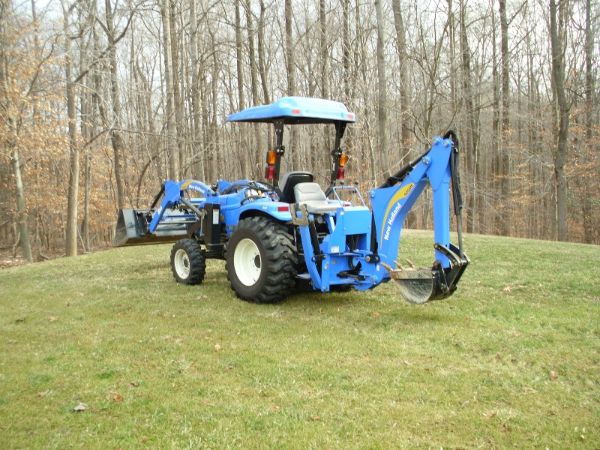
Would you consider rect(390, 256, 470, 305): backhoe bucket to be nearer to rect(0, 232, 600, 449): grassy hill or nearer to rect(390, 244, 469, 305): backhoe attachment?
rect(390, 244, 469, 305): backhoe attachment

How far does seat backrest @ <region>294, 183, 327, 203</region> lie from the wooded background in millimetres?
5893

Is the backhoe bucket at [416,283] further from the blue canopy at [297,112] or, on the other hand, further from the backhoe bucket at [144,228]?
the backhoe bucket at [144,228]

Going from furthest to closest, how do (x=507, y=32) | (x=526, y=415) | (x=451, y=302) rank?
(x=507, y=32) < (x=451, y=302) < (x=526, y=415)

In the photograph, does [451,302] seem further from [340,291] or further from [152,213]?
[152,213]

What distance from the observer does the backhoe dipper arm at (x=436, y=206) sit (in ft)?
18.2

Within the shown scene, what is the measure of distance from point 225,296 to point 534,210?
30.4m

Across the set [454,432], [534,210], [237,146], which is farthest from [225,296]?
[534,210]

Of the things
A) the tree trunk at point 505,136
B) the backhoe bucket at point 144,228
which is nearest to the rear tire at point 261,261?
the backhoe bucket at point 144,228

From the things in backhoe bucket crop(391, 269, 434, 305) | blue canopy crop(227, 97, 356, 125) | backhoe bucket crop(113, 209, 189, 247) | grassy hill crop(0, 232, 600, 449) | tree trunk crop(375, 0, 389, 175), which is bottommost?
grassy hill crop(0, 232, 600, 449)

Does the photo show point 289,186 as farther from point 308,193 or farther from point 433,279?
point 433,279

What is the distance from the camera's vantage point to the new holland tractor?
5645 mm

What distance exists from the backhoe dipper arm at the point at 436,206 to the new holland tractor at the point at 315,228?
0.01 m

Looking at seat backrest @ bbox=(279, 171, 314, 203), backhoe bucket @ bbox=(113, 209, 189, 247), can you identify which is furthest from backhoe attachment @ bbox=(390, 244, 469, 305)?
backhoe bucket @ bbox=(113, 209, 189, 247)

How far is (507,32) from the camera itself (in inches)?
952
